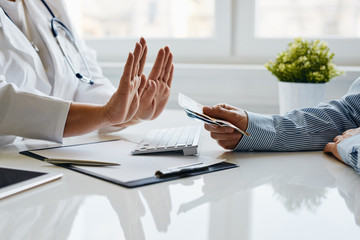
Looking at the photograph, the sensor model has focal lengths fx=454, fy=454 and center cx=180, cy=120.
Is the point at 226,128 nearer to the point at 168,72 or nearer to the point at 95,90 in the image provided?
the point at 168,72

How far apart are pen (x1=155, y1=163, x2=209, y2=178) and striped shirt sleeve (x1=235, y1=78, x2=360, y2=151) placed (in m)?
0.18

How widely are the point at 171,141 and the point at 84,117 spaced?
0.18 metres

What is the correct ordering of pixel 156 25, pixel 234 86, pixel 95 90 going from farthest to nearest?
pixel 156 25
pixel 234 86
pixel 95 90

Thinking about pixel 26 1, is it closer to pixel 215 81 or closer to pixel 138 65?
pixel 138 65

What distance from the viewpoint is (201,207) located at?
580 millimetres

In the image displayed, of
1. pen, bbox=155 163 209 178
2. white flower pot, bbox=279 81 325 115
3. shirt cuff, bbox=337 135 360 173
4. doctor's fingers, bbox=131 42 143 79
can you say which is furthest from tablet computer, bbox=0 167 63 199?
white flower pot, bbox=279 81 325 115

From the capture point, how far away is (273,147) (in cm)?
93

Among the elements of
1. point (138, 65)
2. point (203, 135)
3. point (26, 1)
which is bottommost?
Result: point (203, 135)

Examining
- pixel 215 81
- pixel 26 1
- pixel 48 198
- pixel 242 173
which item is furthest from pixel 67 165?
pixel 215 81

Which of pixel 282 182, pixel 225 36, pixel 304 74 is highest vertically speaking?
pixel 225 36

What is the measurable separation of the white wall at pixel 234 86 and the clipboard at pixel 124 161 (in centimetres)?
77

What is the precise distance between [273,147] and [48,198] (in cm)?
49

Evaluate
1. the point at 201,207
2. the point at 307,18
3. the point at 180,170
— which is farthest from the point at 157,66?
the point at 307,18

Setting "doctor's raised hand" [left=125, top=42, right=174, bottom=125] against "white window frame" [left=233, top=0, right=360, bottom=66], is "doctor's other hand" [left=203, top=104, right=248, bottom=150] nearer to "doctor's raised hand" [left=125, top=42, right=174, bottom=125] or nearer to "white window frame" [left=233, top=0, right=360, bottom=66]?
"doctor's raised hand" [left=125, top=42, right=174, bottom=125]
